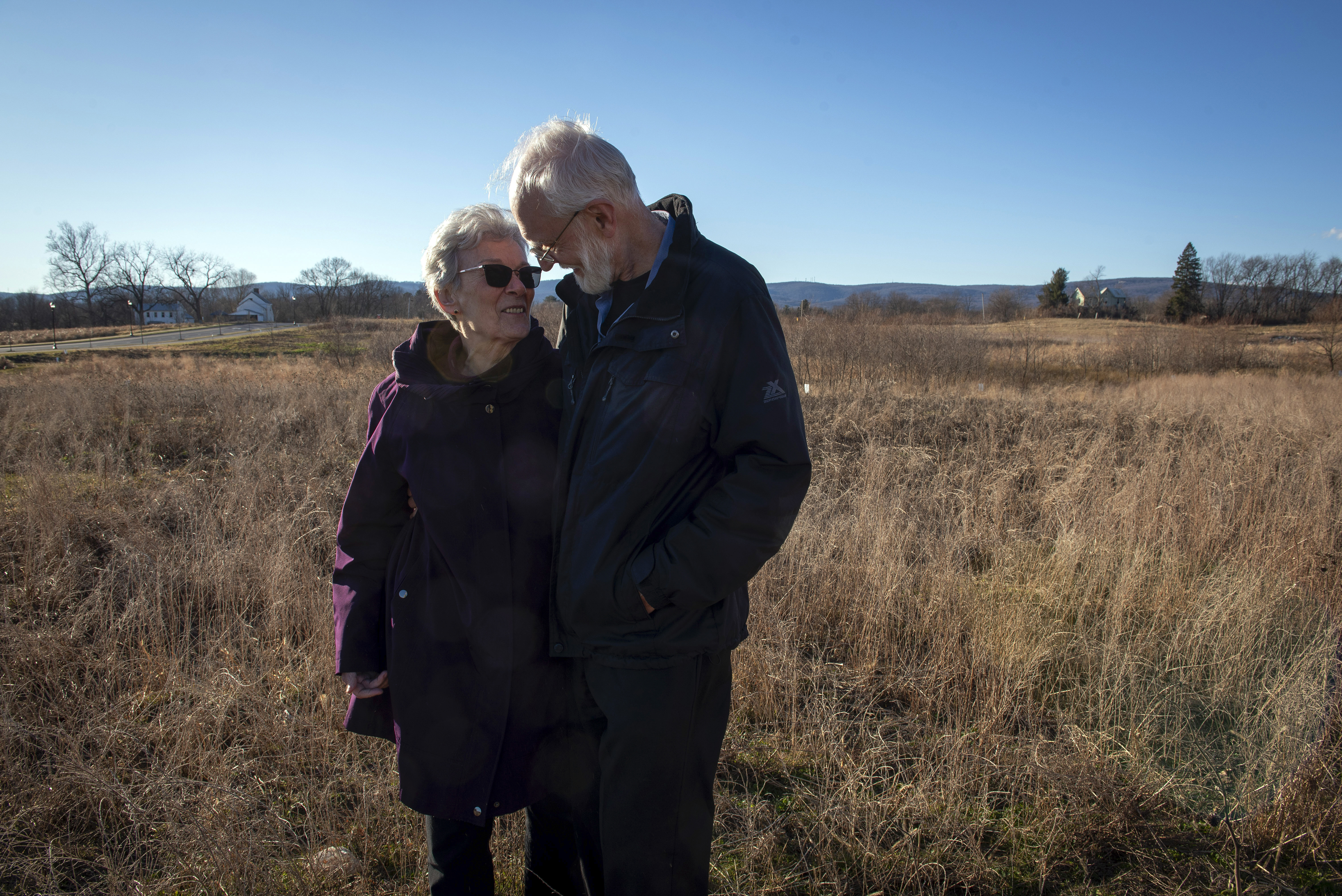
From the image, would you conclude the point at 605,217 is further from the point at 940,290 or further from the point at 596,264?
the point at 940,290

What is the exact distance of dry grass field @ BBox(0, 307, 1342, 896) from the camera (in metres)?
2.09

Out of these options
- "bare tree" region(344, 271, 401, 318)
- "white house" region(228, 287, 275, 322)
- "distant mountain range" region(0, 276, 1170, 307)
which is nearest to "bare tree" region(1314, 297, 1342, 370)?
"distant mountain range" region(0, 276, 1170, 307)

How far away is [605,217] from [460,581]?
3.14 feet

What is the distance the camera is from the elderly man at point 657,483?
4.44ft

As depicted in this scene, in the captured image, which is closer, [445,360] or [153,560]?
[445,360]

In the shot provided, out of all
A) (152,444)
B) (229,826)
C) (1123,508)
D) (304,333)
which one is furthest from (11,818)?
(304,333)

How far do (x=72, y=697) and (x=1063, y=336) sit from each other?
4436 cm

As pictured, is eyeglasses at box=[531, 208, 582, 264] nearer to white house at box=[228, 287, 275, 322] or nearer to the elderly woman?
the elderly woman

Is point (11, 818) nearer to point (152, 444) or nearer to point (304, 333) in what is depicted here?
point (152, 444)

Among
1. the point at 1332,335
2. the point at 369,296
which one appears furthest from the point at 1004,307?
the point at 369,296

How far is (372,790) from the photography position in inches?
89.2

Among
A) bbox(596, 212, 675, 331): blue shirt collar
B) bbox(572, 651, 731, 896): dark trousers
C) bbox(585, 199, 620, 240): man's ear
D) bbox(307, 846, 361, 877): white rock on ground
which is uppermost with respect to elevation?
bbox(585, 199, 620, 240): man's ear

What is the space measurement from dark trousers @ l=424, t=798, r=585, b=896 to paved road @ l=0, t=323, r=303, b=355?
111 feet

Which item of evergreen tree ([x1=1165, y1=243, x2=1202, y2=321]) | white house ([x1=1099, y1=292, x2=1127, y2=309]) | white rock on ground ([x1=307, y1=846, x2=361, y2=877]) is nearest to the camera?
white rock on ground ([x1=307, y1=846, x2=361, y2=877])
